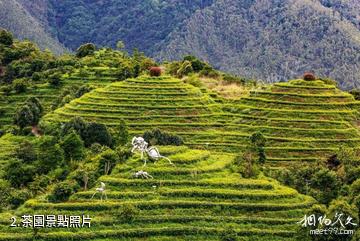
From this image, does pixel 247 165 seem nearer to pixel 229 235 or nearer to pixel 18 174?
pixel 229 235

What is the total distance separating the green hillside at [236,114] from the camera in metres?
55.8

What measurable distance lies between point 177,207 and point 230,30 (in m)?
105

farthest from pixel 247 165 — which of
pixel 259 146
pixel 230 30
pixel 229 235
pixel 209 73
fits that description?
pixel 230 30

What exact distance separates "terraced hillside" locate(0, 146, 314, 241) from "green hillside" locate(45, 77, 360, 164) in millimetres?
16437

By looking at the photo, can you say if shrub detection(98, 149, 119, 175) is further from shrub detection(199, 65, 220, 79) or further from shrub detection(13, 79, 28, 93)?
shrub detection(199, 65, 220, 79)

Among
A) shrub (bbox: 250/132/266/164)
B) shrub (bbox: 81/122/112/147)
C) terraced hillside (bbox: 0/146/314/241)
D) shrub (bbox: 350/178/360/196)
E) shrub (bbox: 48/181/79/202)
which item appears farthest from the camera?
shrub (bbox: 81/122/112/147)

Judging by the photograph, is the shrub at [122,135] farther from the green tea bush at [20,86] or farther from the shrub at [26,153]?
the green tea bush at [20,86]

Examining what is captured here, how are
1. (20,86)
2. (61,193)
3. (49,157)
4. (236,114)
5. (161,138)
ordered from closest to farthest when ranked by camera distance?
1. (61,193)
2. (49,157)
3. (161,138)
4. (236,114)
5. (20,86)

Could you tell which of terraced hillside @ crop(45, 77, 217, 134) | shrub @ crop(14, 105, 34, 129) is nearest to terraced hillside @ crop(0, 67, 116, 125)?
shrub @ crop(14, 105, 34, 129)

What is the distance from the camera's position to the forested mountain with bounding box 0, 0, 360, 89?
117625 millimetres

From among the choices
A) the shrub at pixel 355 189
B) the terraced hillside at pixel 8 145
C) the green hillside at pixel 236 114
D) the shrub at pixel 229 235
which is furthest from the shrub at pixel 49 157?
the shrub at pixel 355 189

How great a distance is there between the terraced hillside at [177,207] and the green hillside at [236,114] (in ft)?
53.9

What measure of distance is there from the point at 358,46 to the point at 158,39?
163 feet

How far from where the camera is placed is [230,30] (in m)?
138
